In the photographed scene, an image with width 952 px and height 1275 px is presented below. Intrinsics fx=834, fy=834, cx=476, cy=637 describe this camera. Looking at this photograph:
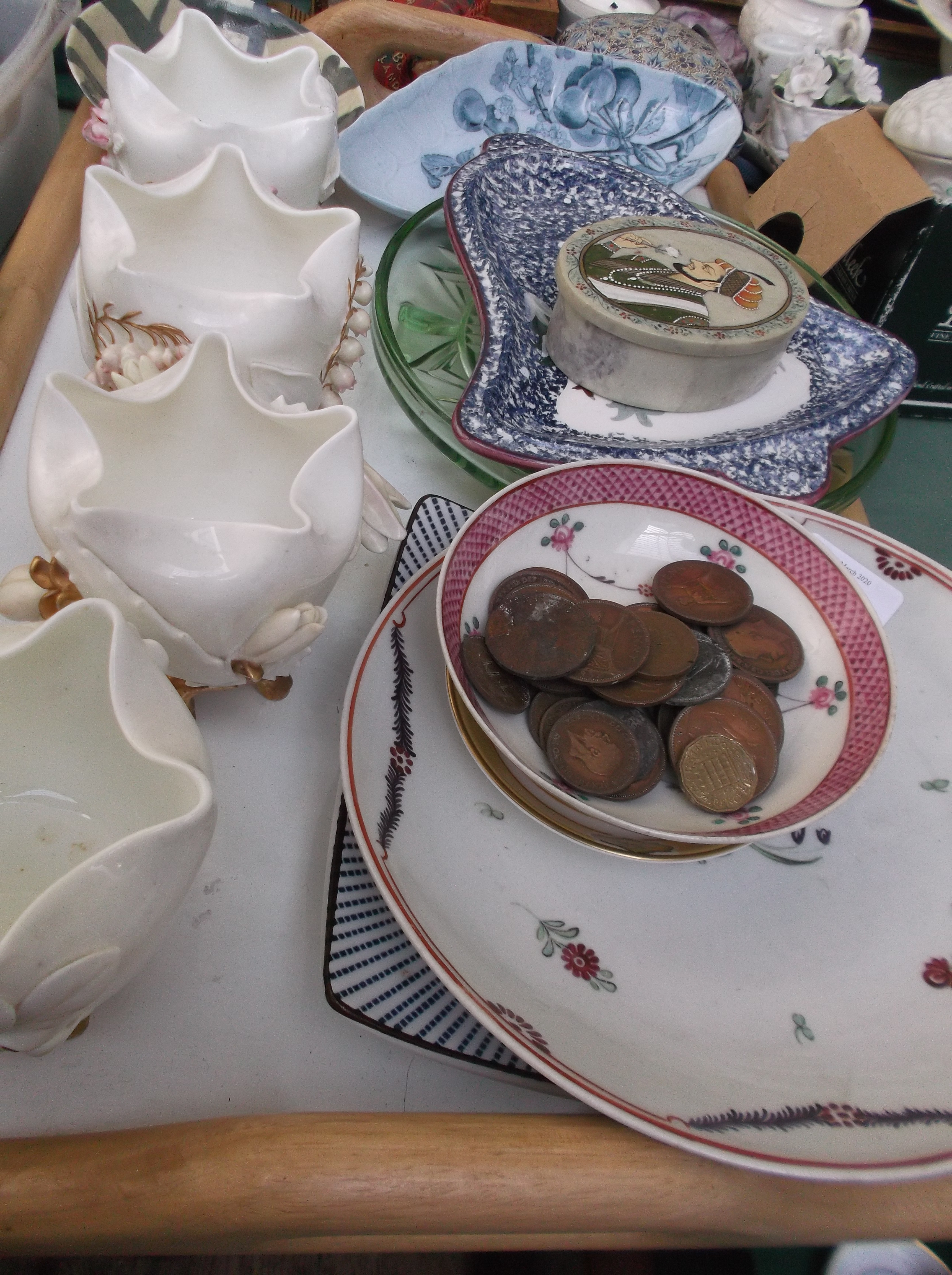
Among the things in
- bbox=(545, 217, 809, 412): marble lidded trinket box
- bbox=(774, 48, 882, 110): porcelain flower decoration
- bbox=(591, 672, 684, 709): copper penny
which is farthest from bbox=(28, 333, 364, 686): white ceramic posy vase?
bbox=(774, 48, 882, 110): porcelain flower decoration

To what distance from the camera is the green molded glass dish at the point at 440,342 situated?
0.52 metres

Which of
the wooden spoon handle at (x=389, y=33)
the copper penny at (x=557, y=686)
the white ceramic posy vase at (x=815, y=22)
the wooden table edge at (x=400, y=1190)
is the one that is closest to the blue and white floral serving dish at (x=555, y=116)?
the wooden spoon handle at (x=389, y=33)

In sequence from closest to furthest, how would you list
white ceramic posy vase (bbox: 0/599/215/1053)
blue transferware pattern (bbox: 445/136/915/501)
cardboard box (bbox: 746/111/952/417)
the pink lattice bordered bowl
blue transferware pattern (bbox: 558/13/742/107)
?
white ceramic posy vase (bbox: 0/599/215/1053)
the pink lattice bordered bowl
blue transferware pattern (bbox: 445/136/915/501)
cardboard box (bbox: 746/111/952/417)
blue transferware pattern (bbox: 558/13/742/107)

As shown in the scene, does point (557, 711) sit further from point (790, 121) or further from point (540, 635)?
point (790, 121)

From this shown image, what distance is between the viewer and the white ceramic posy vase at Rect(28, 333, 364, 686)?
282 mm

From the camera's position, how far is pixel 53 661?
278mm

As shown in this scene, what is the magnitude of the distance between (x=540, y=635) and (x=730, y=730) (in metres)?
0.10

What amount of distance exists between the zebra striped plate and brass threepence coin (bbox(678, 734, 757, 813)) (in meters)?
0.13

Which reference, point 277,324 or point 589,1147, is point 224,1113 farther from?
point 277,324

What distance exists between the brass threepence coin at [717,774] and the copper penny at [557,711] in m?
0.05

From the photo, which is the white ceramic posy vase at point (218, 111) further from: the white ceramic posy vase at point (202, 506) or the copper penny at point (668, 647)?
the copper penny at point (668, 647)

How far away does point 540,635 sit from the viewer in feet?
1.26

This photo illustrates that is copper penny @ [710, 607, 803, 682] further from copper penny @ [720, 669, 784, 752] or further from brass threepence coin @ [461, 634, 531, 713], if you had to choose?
brass threepence coin @ [461, 634, 531, 713]

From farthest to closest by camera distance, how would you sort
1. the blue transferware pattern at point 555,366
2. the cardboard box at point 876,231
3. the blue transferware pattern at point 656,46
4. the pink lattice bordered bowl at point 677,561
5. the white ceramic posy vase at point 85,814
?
the blue transferware pattern at point 656,46 < the cardboard box at point 876,231 < the blue transferware pattern at point 555,366 < the pink lattice bordered bowl at point 677,561 < the white ceramic posy vase at point 85,814
